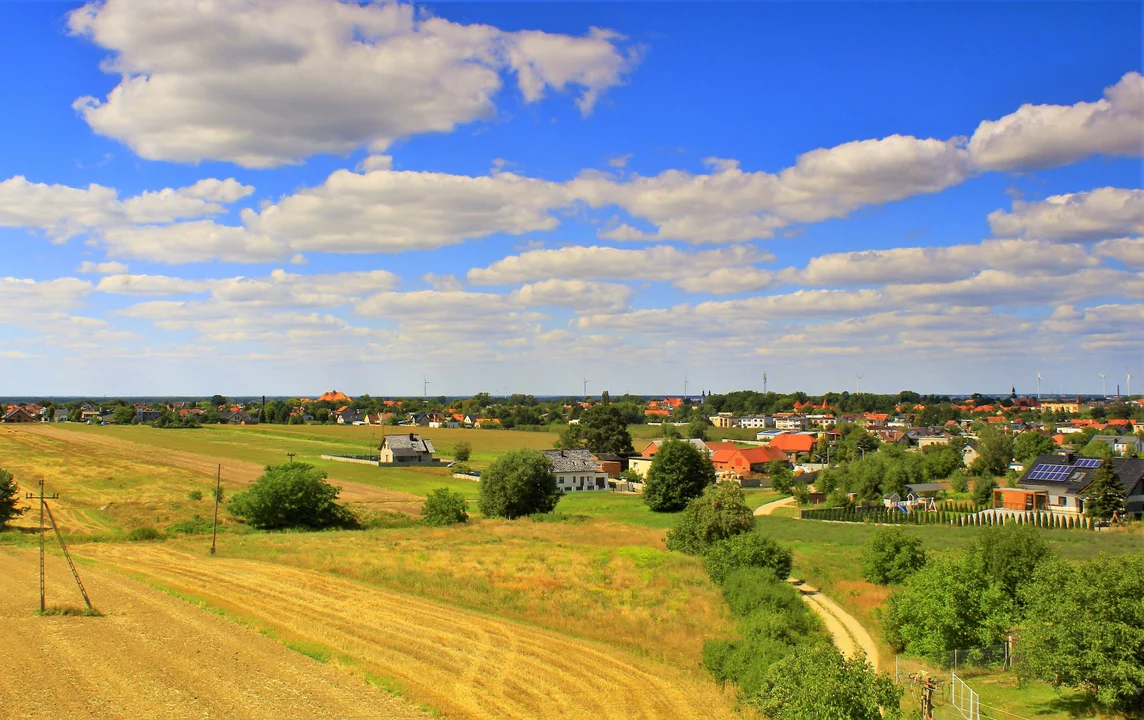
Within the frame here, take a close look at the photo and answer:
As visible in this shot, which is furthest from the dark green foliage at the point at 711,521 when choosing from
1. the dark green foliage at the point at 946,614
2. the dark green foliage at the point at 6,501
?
the dark green foliage at the point at 6,501

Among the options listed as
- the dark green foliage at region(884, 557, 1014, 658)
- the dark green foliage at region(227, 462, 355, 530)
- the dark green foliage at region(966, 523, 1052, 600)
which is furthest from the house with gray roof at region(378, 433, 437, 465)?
the dark green foliage at region(884, 557, 1014, 658)

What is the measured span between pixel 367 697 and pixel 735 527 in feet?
96.6

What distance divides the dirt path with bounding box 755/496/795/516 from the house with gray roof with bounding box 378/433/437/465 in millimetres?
49730

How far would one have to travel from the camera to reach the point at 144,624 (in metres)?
27.4

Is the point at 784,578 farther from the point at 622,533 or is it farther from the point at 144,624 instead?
Answer: the point at 144,624

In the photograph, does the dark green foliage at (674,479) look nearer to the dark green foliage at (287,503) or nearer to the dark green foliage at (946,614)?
the dark green foliage at (287,503)

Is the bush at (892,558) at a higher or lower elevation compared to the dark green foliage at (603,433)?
lower

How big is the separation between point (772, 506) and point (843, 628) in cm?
4623

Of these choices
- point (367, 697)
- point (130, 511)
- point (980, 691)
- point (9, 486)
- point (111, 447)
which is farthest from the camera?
point (111, 447)

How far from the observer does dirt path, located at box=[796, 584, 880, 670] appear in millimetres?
29750

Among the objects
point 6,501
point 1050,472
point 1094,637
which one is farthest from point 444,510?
point 1050,472

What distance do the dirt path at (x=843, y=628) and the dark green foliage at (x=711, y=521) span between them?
287 inches

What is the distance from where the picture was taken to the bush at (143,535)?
48625 mm

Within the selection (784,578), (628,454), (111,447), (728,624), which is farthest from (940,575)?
(111,447)
